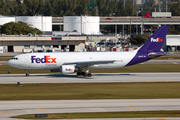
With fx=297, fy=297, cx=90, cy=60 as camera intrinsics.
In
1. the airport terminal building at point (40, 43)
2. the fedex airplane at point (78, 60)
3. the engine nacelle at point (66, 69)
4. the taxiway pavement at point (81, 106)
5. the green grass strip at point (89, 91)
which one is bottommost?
the green grass strip at point (89, 91)

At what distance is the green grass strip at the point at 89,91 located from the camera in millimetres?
31781

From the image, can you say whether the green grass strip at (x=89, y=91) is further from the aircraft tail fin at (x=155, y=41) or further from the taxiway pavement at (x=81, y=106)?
the aircraft tail fin at (x=155, y=41)

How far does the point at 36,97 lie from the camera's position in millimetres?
31547

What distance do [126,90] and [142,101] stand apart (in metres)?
7.41

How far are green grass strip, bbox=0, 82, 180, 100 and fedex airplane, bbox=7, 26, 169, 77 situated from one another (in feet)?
23.3

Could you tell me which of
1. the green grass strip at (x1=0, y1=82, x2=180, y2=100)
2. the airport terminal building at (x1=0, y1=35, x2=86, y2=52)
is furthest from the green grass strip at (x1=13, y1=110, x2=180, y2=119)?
the airport terminal building at (x1=0, y1=35, x2=86, y2=52)

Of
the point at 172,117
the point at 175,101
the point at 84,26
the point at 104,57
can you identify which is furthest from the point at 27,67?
the point at 84,26

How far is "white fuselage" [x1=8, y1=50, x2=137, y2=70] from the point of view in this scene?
4828cm

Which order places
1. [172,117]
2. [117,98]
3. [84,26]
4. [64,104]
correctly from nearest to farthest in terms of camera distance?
[172,117], [64,104], [117,98], [84,26]

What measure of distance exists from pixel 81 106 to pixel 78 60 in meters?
22.6

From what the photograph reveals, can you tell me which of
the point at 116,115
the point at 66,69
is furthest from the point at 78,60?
the point at 116,115

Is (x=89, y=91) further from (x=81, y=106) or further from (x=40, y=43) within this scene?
(x=40, y=43)

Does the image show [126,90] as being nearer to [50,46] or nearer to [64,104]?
[64,104]

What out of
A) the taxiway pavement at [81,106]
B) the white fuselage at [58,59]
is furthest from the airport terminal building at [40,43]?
the taxiway pavement at [81,106]
